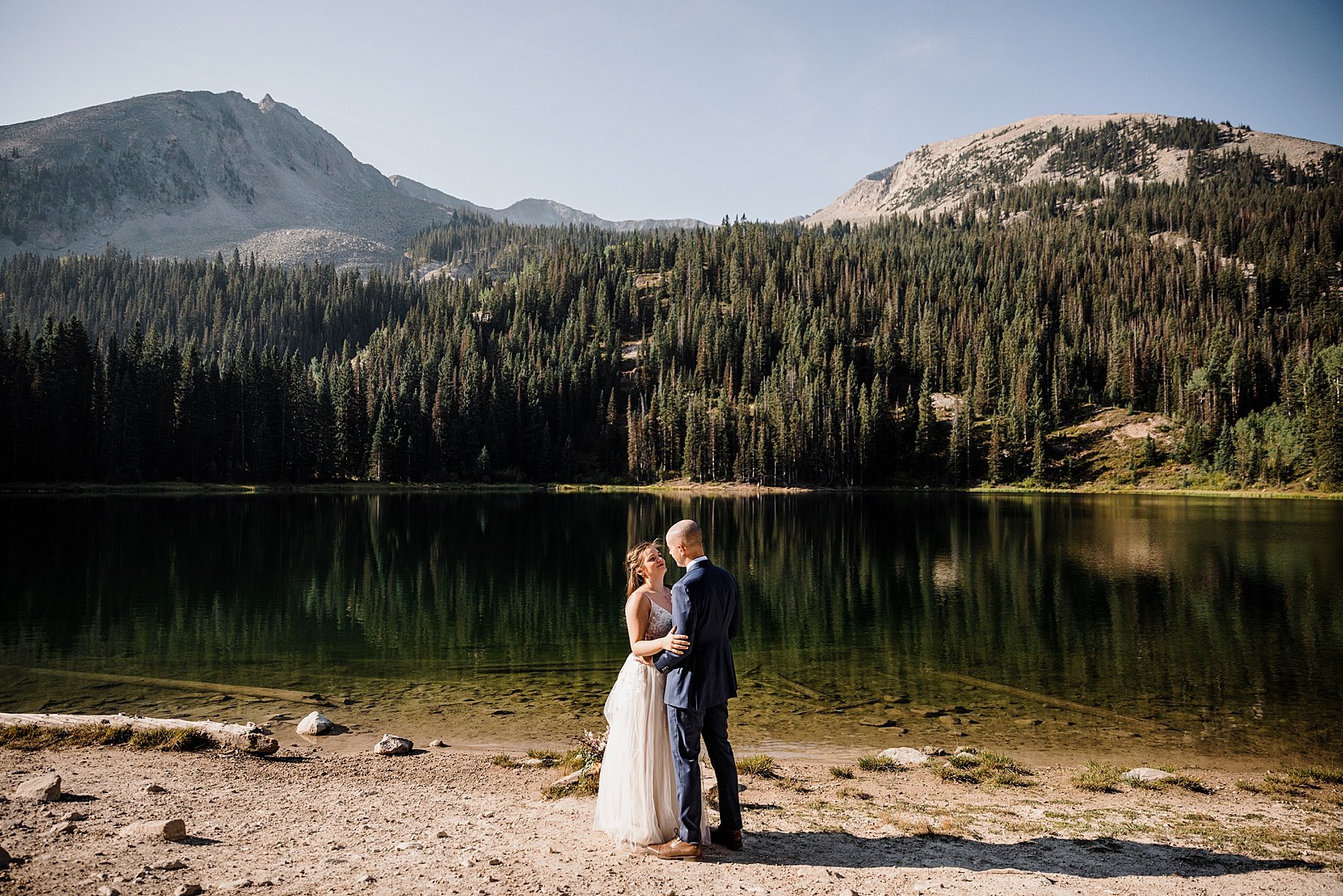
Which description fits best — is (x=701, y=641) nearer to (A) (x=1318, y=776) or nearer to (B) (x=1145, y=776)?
(B) (x=1145, y=776)

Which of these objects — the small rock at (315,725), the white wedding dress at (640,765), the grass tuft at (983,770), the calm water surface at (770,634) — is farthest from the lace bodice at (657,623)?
the small rock at (315,725)

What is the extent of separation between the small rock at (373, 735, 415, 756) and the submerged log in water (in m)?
1.59

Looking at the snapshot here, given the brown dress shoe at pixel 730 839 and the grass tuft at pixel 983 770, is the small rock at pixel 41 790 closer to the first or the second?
the brown dress shoe at pixel 730 839

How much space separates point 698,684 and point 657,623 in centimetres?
80

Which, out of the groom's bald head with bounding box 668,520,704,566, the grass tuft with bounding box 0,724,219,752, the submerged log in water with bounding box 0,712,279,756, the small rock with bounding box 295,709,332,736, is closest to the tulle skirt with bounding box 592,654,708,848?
the groom's bald head with bounding box 668,520,704,566

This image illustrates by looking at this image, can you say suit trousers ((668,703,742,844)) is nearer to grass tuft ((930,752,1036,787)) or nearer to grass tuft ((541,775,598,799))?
grass tuft ((541,775,598,799))

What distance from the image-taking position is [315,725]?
13.7 metres

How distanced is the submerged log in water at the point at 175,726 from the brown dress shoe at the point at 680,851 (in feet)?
24.6

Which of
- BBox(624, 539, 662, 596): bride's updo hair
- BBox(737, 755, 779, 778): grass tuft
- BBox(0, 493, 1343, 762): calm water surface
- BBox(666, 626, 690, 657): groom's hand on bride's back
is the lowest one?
BBox(0, 493, 1343, 762): calm water surface

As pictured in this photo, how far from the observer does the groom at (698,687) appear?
303 inches

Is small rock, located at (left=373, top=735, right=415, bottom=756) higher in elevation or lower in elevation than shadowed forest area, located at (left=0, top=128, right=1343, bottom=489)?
lower

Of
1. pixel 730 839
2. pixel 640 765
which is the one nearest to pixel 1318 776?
pixel 730 839

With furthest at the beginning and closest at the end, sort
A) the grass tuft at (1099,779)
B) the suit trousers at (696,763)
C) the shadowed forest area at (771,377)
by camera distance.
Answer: the shadowed forest area at (771,377)
the grass tuft at (1099,779)
the suit trousers at (696,763)

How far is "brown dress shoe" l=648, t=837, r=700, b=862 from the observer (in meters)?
7.64
